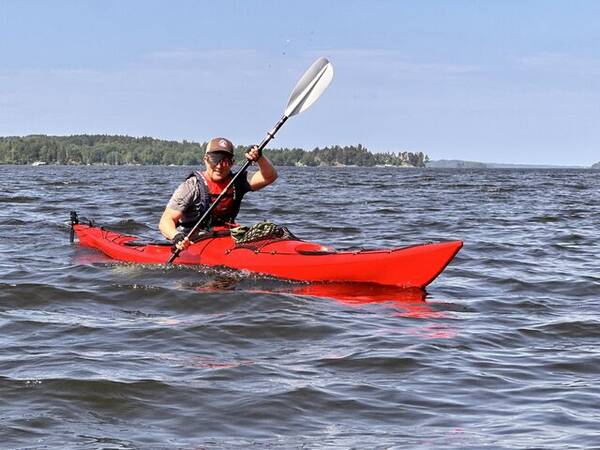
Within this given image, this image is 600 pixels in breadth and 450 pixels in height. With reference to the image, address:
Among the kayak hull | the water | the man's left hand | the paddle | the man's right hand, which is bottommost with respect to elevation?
the water

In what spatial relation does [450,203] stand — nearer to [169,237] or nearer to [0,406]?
[169,237]

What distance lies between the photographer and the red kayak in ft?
28.3

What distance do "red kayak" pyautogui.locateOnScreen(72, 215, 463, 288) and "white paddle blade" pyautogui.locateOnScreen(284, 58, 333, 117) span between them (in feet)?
6.63

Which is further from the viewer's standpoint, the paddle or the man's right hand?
the paddle

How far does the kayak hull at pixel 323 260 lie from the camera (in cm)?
864

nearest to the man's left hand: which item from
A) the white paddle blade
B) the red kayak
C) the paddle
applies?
the red kayak

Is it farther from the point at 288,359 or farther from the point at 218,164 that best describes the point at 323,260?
the point at 288,359

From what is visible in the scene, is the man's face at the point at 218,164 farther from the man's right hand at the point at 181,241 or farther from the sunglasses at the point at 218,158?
the man's right hand at the point at 181,241

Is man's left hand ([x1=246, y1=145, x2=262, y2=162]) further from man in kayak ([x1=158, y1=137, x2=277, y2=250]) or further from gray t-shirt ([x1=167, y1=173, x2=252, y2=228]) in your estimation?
gray t-shirt ([x1=167, y1=173, x2=252, y2=228])

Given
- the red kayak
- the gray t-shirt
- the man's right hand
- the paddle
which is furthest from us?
the paddle

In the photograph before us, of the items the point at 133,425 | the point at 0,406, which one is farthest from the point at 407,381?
the point at 0,406

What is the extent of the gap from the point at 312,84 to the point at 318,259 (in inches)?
111

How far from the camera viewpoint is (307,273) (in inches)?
354

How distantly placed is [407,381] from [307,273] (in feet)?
11.6
